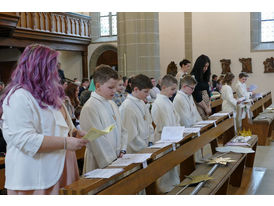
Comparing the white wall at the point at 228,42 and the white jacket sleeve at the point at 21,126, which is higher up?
the white wall at the point at 228,42

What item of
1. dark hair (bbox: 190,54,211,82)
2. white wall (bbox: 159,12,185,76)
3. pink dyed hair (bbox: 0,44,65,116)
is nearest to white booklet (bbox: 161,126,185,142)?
pink dyed hair (bbox: 0,44,65,116)

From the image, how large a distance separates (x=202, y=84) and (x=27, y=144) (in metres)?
4.02

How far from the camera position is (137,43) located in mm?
10148

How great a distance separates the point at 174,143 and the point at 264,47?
1298cm

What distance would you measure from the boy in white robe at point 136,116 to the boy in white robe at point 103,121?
1.52 ft

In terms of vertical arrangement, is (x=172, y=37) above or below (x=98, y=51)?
above

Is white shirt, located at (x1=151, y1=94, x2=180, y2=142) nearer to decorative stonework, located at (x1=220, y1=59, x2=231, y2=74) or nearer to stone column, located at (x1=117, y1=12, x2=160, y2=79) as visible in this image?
stone column, located at (x1=117, y1=12, x2=160, y2=79)

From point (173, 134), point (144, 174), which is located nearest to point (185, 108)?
point (173, 134)

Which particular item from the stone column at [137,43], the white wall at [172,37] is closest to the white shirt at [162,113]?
the stone column at [137,43]

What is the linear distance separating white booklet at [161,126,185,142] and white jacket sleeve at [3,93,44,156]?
176 cm

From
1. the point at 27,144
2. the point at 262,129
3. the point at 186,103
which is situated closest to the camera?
the point at 27,144

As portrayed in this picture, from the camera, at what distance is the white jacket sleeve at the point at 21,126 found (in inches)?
80.6

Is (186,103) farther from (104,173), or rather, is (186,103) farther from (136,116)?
(104,173)

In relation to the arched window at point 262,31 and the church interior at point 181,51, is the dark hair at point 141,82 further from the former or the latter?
the arched window at point 262,31
